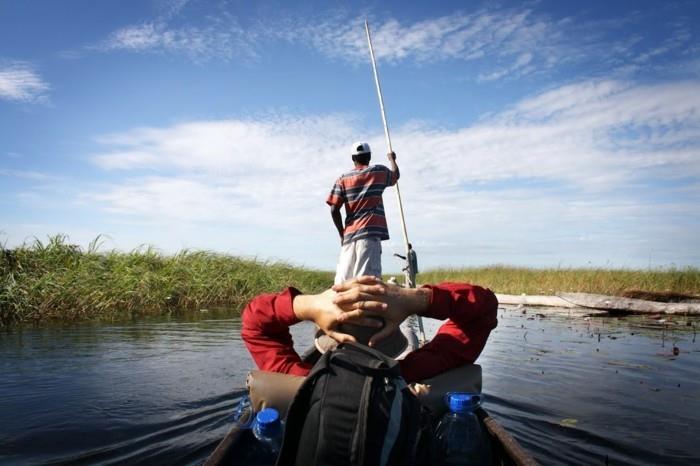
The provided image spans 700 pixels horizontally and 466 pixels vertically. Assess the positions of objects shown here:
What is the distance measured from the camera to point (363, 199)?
595cm

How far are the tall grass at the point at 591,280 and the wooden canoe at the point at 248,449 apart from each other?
551 inches

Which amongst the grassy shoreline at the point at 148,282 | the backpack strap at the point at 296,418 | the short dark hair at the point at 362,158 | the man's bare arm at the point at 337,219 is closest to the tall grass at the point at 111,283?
the grassy shoreline at the point at 148,282

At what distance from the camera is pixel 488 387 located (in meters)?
5.32

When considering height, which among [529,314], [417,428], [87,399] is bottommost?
[529,314]

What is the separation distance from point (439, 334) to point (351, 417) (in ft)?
2.95

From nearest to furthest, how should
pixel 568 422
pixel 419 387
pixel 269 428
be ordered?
1. pixel 269 428
2. pixel 419 387
3. pixel 568 422

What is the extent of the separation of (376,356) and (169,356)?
224 inches

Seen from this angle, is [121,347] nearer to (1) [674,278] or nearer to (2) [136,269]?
(2) [136,269]

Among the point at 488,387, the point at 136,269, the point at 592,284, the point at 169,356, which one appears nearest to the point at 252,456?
the point at 488,387

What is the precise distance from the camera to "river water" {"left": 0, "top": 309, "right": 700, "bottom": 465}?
350cm

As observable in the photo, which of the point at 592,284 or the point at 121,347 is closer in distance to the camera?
the point at 121,347

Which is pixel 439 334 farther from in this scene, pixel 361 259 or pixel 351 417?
pixel 361 259

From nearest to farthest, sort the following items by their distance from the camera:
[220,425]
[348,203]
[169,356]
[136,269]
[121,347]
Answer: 1. [220,425]
2. [348,203]
3. [169,356]
4. [121,347]
5. [136,269]

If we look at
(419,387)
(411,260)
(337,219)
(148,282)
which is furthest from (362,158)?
(148,282)
